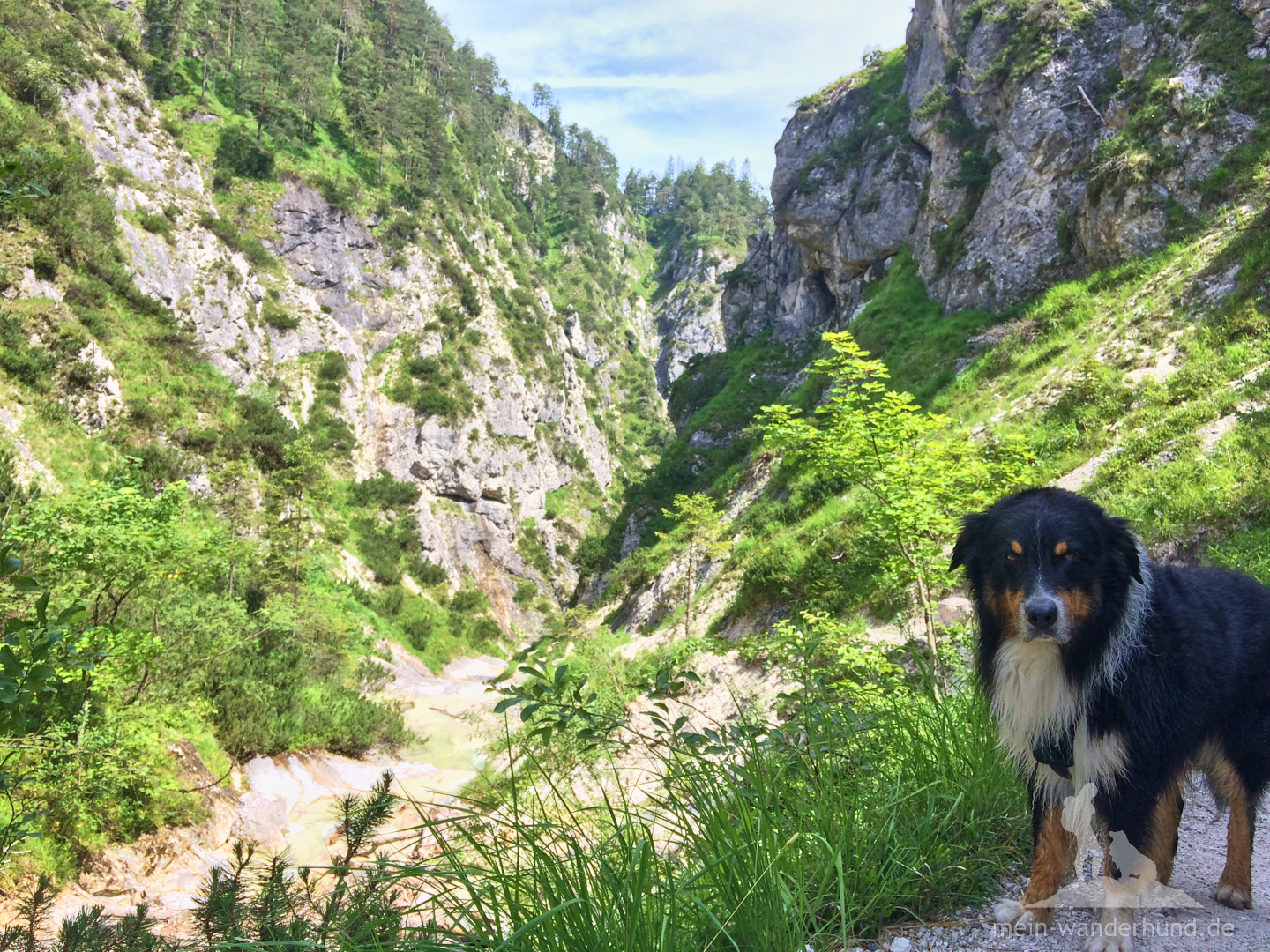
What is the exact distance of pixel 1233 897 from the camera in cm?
238

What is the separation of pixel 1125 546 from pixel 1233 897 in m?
1.34

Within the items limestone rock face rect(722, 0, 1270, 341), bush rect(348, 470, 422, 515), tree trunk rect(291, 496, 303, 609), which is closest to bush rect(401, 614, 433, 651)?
bush rect(348, 470, 422, 515)

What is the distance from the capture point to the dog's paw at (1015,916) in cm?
218

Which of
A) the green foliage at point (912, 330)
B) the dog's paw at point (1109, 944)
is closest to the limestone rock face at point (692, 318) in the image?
the green foliage at point (912, 330)

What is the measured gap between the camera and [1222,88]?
1527 cm

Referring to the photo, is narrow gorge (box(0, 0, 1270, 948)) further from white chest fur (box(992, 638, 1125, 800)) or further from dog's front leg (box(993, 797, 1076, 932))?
dog's front leg (box(993, 797, 1076, 932))

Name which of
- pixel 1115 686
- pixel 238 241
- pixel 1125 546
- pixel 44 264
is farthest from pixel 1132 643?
pixel 238 241

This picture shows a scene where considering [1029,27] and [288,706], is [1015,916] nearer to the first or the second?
[288,706]

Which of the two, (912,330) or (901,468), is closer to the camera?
(901,468)

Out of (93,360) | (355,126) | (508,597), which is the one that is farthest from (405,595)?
(355,126)

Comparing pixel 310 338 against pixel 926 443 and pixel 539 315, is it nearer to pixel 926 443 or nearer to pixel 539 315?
pixel 539 315

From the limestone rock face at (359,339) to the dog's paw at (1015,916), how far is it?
1200 inches

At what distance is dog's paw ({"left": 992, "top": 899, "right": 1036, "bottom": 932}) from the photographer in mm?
2184

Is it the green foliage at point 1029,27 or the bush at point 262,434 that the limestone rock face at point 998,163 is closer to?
the green foliage at point 1029,27
